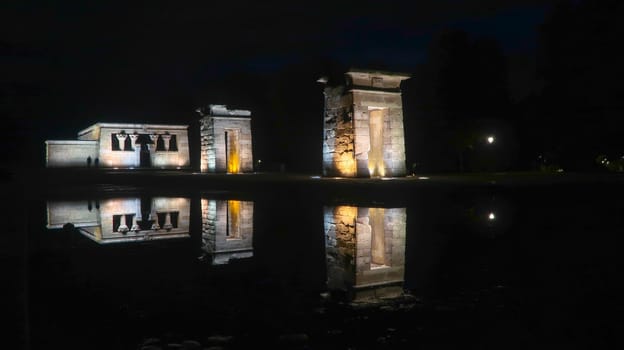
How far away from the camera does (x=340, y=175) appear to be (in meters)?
21.0

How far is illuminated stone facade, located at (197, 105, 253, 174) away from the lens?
95.6 ft

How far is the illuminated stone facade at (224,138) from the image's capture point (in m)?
29.1

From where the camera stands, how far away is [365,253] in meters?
5.95

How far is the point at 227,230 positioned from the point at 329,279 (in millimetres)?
3637

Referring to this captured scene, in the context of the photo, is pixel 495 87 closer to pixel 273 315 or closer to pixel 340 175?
pixel 340 175

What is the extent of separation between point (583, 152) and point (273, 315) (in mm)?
30934

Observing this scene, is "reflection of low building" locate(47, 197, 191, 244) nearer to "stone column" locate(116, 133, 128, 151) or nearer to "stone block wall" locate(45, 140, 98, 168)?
"stone column" locate(116, 133, 128, 151)

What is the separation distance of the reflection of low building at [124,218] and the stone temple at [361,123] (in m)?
8.56

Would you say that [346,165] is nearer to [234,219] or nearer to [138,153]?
[234,219]

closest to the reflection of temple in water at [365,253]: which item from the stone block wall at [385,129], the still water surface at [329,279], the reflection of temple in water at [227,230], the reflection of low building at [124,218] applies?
the still water surface at [329,279]

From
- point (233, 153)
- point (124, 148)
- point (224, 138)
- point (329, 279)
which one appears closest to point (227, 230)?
point (329, 279)

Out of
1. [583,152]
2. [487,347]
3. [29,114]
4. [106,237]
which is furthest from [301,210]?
[583,152]

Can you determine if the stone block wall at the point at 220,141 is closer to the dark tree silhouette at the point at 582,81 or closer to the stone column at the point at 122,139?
the stone column at the point at 122,139

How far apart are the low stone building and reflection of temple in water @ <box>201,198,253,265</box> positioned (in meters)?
31.5
